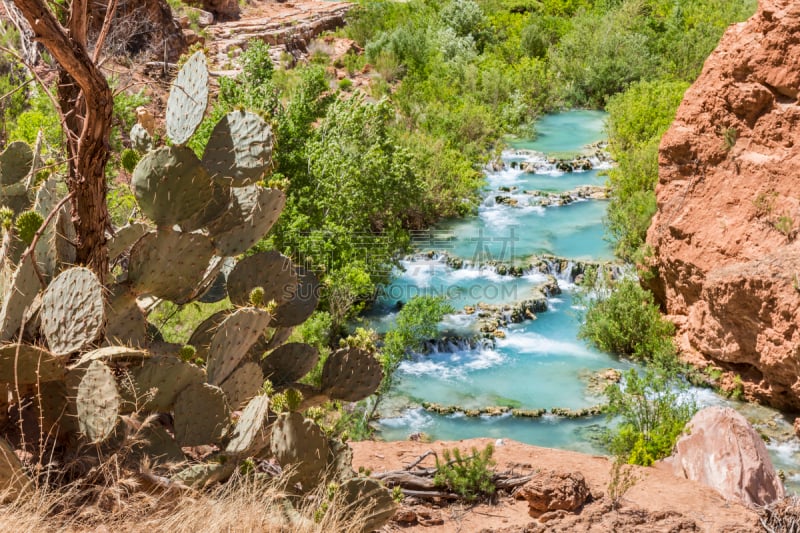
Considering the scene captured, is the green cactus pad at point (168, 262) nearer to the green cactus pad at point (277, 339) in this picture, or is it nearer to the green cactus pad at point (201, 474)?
the green cactus pad at point (201, 474)

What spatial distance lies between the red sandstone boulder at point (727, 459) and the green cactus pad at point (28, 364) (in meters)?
4.92

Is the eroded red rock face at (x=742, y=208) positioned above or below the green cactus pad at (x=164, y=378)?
below

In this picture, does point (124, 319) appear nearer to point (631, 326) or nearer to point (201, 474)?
point (201, 474)

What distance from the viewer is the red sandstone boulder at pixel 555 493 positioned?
225 inches

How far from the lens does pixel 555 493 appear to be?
574 cm

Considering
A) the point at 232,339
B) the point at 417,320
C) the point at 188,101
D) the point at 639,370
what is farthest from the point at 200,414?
the point at 639,370

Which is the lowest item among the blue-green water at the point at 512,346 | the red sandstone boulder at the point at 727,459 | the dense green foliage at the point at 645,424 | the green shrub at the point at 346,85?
the blue-green water at the point at 512,346

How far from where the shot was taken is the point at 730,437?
6.85 m

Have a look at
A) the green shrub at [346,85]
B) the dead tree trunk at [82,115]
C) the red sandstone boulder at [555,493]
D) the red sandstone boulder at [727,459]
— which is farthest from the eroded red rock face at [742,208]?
the green shrub at [346,85]

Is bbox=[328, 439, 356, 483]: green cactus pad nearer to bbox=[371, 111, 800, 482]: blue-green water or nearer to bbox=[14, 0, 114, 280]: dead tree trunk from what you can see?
bbox=[14, 0, 114, 280]: dead tree trunk

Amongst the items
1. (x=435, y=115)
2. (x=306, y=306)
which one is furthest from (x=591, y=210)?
(x=306, y=306)

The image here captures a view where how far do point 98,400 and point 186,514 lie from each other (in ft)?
2.01

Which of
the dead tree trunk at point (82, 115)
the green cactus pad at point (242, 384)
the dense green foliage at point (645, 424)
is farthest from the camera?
the dense green foliage at point (645, 424)

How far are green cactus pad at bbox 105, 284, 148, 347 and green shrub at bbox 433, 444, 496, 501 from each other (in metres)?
2.68
